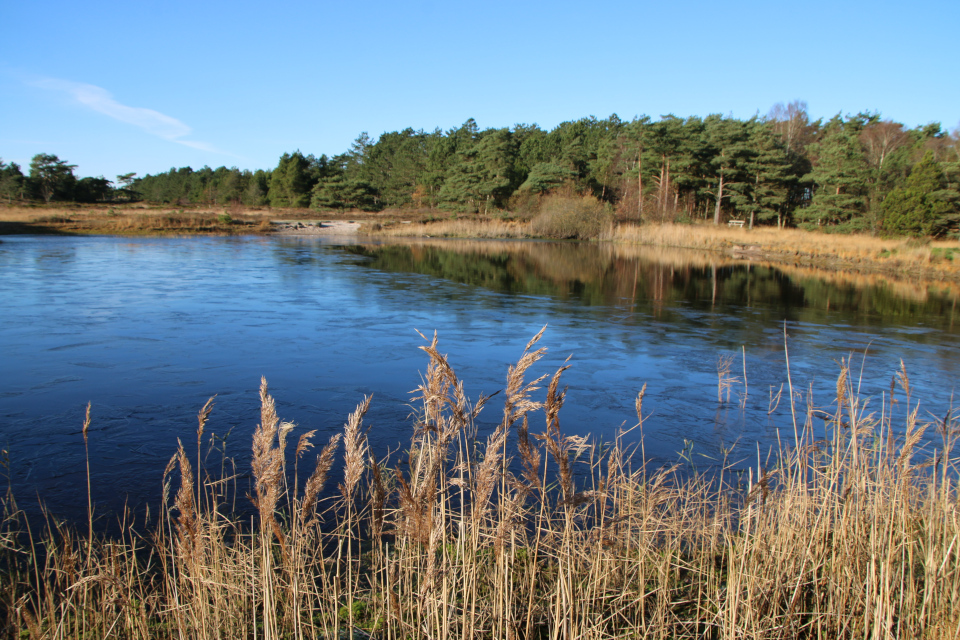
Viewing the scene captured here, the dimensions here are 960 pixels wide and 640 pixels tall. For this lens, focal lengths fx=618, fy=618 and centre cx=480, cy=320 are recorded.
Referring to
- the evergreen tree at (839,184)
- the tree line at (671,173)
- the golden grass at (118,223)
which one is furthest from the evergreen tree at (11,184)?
the evergreen tree at (839,184)

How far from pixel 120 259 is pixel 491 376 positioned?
61.6 ft

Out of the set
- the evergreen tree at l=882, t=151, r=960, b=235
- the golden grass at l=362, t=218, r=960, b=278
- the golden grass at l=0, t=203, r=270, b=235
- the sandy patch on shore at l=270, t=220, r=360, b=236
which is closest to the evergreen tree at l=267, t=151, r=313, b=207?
the sandy patch on shore at l=270, t=220, r=360, b=236

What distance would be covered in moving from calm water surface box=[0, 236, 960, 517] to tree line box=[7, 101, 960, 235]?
21.4 m

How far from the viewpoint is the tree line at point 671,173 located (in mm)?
38500

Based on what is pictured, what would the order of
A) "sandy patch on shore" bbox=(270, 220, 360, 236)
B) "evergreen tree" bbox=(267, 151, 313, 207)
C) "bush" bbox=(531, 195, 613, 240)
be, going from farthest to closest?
"evergreen tree" bbox=(267, 151, 313, 207) < "sandy patch on shore" bbox=(270, 220, 360, 236) < "bush" bbox=(531, 195, 613, 240)

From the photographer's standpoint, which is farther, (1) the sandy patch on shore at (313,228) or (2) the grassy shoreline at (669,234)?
(1) the sandy patch on shore at (313,228)

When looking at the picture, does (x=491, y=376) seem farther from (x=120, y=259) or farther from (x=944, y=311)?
(x=120, y=259)

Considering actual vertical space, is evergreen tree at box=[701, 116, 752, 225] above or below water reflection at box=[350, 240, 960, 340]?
above

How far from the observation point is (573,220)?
133ft

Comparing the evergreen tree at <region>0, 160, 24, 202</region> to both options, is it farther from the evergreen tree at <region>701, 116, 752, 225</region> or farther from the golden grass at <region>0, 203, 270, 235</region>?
the evergreen tree at <region>701, 116, 752, 225</region>

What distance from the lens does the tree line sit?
3850 centimetres

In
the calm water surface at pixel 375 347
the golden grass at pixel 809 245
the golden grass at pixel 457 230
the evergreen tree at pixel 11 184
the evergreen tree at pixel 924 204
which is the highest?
the evergreen tree at pixel 11 184

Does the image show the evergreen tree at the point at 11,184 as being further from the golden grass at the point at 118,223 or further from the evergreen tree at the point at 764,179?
the evergreen tree at the point at 764,179

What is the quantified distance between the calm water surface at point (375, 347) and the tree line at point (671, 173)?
21368 millimetres
